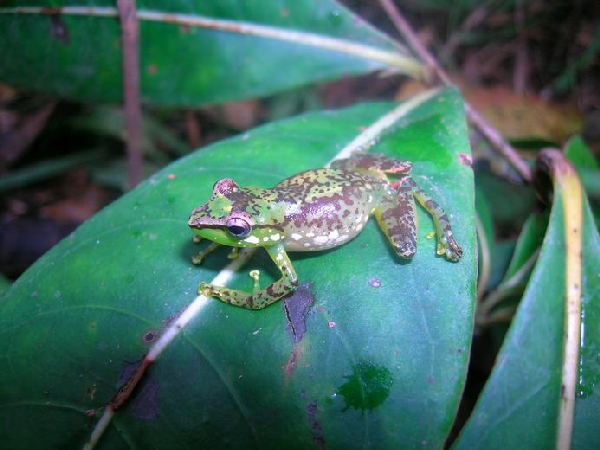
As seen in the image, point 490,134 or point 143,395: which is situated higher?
point 490,134

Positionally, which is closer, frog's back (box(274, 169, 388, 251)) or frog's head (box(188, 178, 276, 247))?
frog's head (box(188, 178, 276, 247))

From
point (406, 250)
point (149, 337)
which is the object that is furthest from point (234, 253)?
point (406, 250)

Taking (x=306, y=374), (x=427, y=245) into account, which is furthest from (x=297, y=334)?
(x=427, y=245)

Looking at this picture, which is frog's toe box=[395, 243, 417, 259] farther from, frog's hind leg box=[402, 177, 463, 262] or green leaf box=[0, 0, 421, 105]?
green leaf box=[0, 0, 421, 105]

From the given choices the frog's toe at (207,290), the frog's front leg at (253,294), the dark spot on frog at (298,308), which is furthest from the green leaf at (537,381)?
the frog's toe at (207,290)

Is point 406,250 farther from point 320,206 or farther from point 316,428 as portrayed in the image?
point 316,428

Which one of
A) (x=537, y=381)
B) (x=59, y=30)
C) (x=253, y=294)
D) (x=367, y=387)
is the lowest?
(x=537, y=381)

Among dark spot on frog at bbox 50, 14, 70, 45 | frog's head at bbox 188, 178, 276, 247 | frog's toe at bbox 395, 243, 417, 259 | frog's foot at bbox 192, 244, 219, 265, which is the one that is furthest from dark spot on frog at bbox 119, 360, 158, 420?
dark spot on frog at bbox 50, 14, 70, 45
